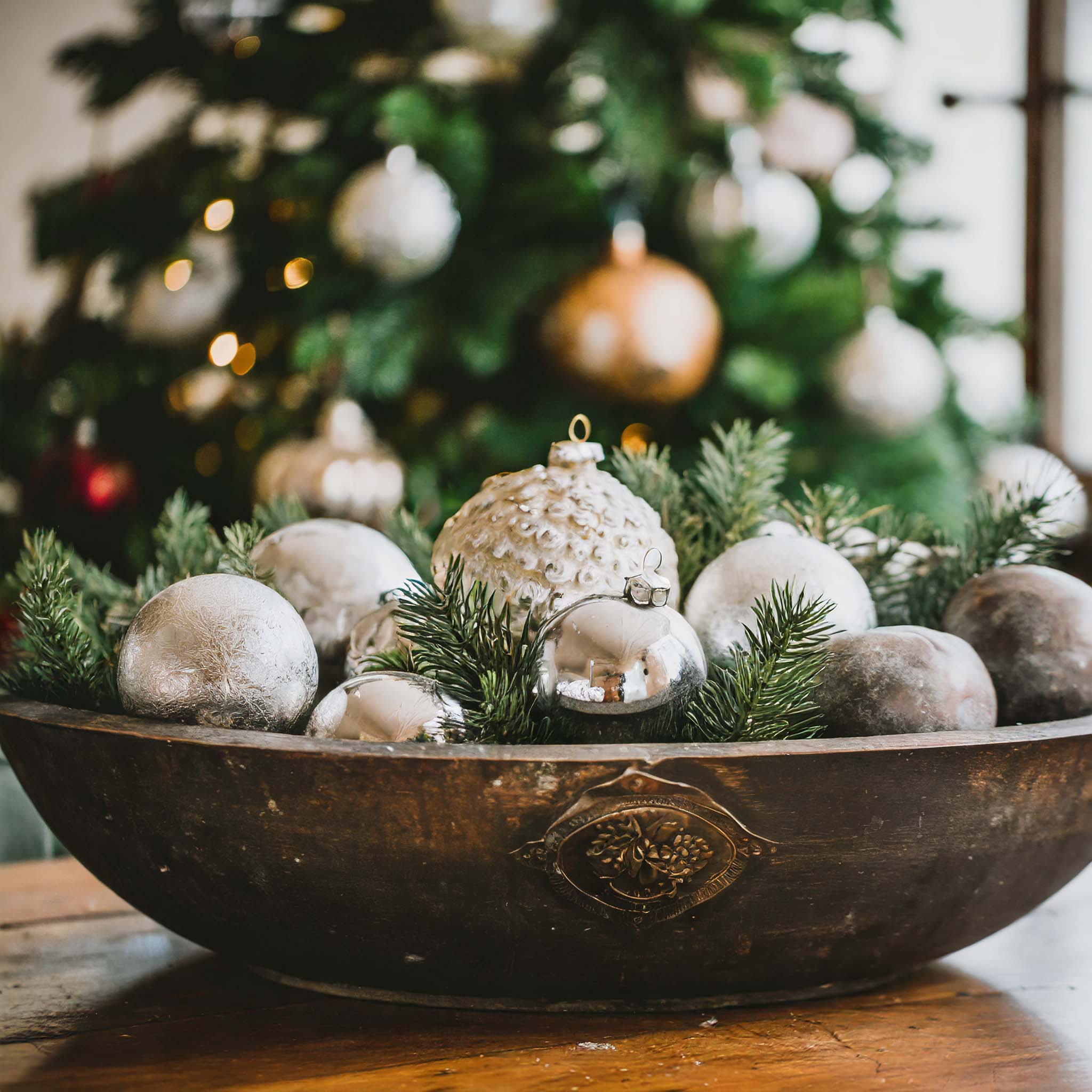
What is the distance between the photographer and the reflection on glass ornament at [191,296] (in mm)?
1521

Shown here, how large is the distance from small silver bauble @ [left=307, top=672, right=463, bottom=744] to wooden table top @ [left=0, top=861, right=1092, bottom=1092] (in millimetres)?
115

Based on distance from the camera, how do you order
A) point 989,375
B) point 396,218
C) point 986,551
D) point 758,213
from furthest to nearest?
point 989,375
point 758,213
point 396,218
point 986,551

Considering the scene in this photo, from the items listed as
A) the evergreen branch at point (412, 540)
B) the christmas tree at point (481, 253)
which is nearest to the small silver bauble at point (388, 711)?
the evergreen branch at point (412, 540)

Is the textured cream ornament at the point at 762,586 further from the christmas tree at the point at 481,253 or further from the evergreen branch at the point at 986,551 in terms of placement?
the christmas tree at the point at 481,253

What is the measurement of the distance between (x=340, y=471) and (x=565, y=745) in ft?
3.43

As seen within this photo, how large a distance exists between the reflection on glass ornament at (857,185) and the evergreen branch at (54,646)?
1.31 meters

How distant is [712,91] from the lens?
1.47 metres

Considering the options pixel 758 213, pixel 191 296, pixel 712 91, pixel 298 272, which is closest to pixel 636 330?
pixel 758 213

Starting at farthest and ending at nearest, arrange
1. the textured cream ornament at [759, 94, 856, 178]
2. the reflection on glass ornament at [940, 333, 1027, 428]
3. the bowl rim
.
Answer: the reflection on glass ornament at [940, 333, 1027, 428]
the textured cream ornament at [759, 94, 856, 178]
the bowl rim

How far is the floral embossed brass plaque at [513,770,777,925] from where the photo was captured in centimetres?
42

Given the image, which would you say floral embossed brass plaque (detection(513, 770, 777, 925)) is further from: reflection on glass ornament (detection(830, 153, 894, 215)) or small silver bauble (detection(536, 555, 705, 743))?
reflection on glass ornament (detection(830, 153, 894, 215))

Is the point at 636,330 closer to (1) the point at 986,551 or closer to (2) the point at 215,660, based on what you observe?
(1) the point at 986,551

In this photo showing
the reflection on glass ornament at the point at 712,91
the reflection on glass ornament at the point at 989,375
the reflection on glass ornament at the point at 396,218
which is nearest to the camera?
the reflection on glass ornament at the point at 396,218

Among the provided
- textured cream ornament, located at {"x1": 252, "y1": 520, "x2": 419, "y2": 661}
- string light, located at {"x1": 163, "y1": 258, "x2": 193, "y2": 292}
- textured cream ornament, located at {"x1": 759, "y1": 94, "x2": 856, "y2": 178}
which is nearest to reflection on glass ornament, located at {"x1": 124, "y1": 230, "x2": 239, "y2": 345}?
string light, located at {"x1": 163, "y1": 258, "x2": 193, "y2": 292}
